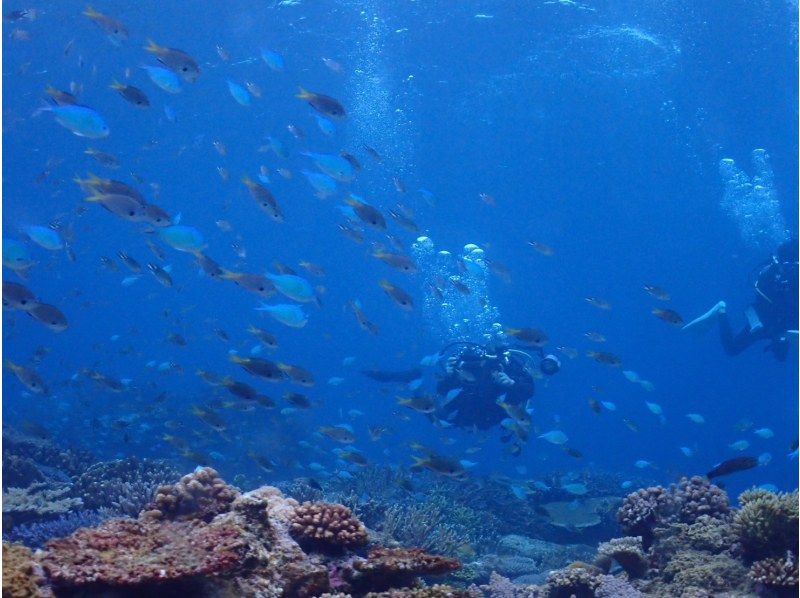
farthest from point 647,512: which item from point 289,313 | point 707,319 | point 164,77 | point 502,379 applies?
point 707,319

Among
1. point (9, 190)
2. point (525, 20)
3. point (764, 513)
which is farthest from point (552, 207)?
point (764, 513)

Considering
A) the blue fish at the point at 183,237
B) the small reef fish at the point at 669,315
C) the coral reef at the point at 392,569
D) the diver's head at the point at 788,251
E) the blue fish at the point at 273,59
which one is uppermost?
the diver's head at the point at 788,251

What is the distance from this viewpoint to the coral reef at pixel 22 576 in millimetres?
3105

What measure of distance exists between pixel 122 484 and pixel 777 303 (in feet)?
53.1

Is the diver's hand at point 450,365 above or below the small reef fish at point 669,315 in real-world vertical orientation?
below

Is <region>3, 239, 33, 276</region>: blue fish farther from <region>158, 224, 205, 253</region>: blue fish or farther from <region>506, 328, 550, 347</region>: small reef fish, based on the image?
<region>506, 328, 550, 347</region>: small reef fish

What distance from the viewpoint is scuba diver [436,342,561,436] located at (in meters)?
12.4

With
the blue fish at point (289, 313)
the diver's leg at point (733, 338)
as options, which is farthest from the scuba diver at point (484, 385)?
the diver's leg at point (733, 338)

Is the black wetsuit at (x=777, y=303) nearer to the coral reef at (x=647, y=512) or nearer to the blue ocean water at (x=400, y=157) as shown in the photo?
the blue ocean water at (x=400, y=157)

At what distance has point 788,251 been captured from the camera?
613 inches

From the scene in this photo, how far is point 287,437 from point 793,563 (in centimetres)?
1748

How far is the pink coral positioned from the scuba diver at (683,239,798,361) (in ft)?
49.9

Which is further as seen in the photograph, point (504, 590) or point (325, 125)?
point (325, 125)

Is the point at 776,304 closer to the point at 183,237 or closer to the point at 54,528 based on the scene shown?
the point at 183,237
